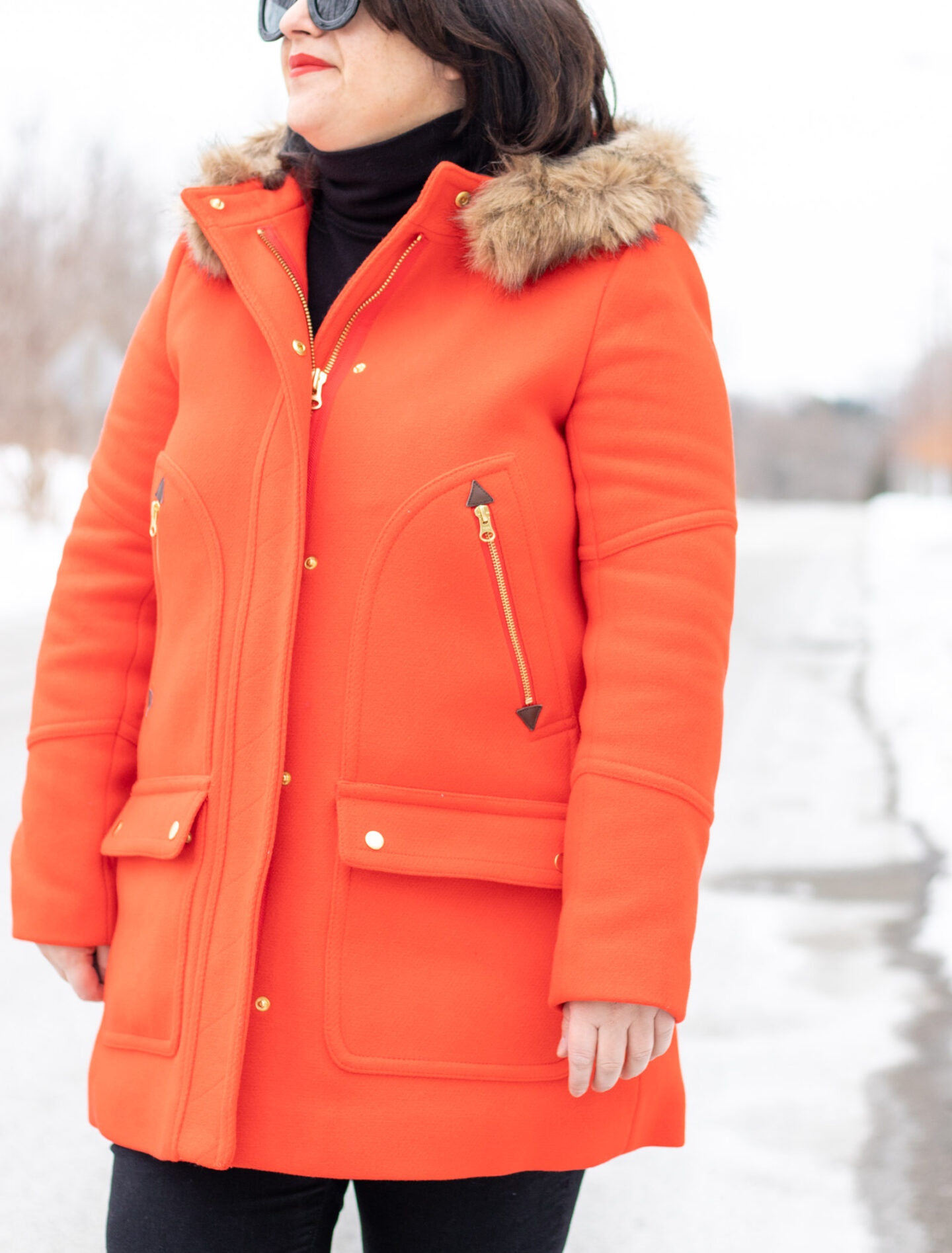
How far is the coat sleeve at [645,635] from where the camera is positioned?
1518 mm

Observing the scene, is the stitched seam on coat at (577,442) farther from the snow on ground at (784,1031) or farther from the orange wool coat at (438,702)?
the snow on ground at (784,1031)

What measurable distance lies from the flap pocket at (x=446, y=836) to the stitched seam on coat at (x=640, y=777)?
89 millimetres

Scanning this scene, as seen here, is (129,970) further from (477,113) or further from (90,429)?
(90,429)

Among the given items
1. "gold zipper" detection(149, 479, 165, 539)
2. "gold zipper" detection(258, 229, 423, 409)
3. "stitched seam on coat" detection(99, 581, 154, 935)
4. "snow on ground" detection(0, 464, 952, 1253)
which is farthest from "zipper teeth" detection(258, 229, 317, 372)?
"snow on ground" detection(0, 464, 952, 1253)

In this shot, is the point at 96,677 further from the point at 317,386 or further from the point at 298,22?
the point at 298,22

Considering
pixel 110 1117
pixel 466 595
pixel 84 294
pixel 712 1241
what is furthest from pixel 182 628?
pixel 84 294

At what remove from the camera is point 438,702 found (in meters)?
1.57

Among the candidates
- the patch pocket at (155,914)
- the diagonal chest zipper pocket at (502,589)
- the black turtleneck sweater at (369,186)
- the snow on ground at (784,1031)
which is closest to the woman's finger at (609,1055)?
the diagonal chest zipper pocket at (502,589)

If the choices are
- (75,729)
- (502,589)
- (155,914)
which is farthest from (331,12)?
(155,914)

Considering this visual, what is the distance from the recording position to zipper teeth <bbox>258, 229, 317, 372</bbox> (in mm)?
1680

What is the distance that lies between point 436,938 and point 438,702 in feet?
0.90

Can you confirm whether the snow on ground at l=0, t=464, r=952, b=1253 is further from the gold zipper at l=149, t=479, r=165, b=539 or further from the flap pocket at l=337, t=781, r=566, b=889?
the gold zipper at l=149, t=479, r=165, b=539

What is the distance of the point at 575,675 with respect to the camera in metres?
1.63

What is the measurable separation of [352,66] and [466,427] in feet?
1.67
